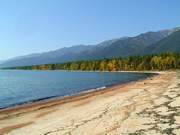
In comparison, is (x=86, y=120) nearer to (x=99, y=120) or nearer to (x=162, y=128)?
(x=99, y=120)

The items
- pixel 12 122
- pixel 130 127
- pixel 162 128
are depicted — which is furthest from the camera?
pixel 12 122

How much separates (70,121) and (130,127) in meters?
6.81

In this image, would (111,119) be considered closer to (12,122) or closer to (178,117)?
(178,117)

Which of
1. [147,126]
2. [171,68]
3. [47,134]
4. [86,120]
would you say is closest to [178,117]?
[147,126]

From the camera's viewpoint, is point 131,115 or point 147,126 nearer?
point 147,126

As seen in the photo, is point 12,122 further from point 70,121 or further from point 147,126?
point 147,126

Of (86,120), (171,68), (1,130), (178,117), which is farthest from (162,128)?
(171,68)

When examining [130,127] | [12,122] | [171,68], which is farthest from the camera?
[171,68]

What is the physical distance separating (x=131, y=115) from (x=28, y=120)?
1096 centimetres

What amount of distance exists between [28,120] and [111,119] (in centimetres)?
981

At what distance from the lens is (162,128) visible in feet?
74.7

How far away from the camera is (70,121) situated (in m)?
29.3

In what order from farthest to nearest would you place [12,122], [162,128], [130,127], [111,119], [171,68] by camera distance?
[171,68] → [12,122] → [111,119] → [130,127] → [162,128]

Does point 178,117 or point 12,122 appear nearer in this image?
point 178,117
